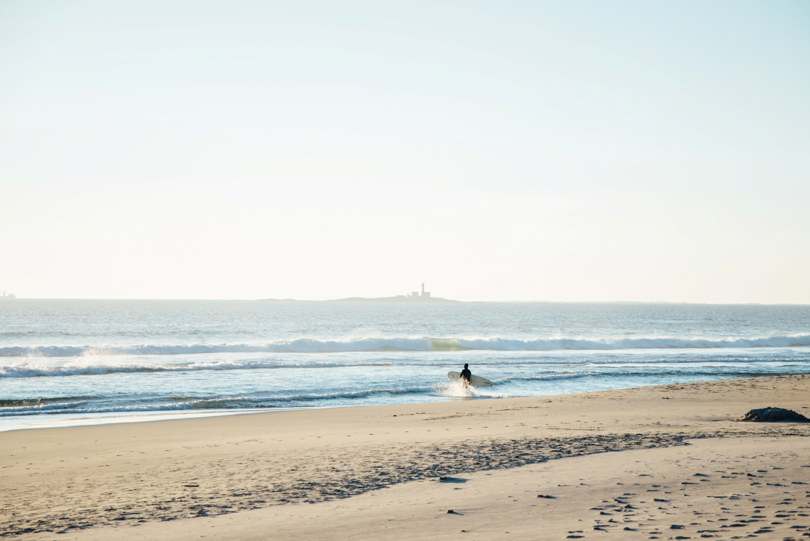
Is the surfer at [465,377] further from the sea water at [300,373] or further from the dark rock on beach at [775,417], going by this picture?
the dark rock on beach at [775,417]

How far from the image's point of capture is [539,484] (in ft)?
29.2

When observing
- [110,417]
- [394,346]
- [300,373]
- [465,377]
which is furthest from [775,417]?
[394,346]

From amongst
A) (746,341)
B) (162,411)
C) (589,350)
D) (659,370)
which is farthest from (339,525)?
(746,341)

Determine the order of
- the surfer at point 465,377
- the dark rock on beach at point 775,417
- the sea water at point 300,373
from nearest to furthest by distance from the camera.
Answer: the dark rock on beach at point 775,417 → the sea water at point 300,373 → the surfer at point 465,377

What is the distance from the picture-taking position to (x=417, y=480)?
30.9 feet

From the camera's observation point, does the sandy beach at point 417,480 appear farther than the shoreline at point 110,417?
No

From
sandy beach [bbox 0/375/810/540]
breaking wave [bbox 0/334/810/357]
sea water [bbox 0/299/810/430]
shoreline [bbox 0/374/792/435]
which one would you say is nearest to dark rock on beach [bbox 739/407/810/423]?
sandy beach [bbox 0/375/810/540]

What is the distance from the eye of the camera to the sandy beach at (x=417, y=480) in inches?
279

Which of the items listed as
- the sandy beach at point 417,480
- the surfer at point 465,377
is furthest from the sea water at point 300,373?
the sandy beach at point 417,480

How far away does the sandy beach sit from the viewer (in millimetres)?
7086

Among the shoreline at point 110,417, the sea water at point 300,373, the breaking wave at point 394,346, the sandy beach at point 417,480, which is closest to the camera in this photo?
the sandy beach at point 417,480

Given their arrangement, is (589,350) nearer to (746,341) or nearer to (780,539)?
(746,341)

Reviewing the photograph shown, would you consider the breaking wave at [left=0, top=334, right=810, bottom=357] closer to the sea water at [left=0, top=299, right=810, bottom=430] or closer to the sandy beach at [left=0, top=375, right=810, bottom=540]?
the sea water at [left=0, top=299, right=810, bottom=430]

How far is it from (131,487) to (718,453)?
934 cm
